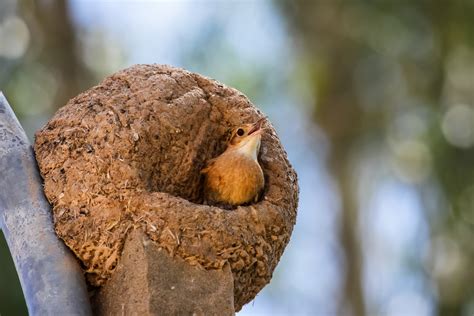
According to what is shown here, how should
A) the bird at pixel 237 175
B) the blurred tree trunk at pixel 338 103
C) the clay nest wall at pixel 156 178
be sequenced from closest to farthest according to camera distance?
the clay nest wall at pixel 156 178 < the bird at pixel 237 175 < the blurred tree trunk at pixel 338 103

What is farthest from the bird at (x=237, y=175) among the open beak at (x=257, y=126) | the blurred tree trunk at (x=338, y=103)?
the blurred tree trunk at (x=338, y=103)

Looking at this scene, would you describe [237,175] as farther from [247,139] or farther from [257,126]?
[257,126]

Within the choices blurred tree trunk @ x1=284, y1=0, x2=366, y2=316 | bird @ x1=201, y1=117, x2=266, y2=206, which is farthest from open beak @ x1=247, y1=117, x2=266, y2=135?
blurred tree trunk @ x1=284, y1=0, x2=366, y2=316

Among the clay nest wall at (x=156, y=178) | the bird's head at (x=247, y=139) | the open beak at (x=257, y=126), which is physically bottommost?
the clay nest wall at (x=156, y=178)

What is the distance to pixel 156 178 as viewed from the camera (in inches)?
239

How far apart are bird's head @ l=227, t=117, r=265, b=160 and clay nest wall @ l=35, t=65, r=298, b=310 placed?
0.08 m

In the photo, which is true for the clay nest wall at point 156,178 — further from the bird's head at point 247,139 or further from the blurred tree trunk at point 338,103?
the blurred tree trunk at point 338,103

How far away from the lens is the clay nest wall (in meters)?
5.76

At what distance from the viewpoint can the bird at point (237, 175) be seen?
6.33 metres

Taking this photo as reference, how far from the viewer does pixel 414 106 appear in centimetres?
1667

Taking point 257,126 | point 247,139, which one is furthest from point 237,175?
point 257,126

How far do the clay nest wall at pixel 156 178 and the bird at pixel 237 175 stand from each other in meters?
0.07

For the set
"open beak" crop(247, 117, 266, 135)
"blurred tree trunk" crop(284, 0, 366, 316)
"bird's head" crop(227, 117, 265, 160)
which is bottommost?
"bird's head" crop(227, 117, 265, 160)

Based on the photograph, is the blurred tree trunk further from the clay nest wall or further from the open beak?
the clay nest wall
